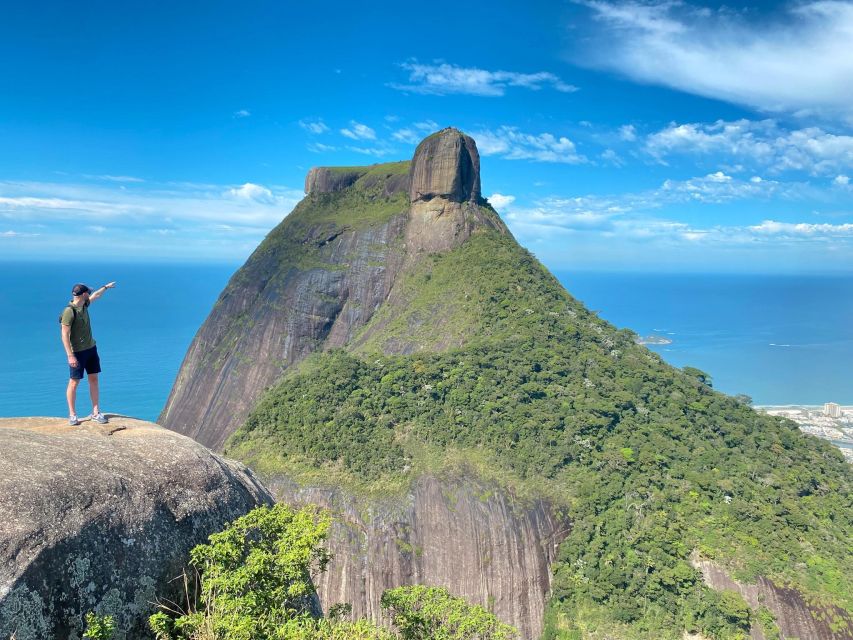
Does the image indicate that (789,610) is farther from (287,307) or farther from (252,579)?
(287,307)

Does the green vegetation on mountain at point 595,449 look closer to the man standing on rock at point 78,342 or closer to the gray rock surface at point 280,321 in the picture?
the gray rock surface at point 280,321

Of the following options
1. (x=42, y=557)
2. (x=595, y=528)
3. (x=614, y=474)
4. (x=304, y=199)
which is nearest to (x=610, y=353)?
(x=614, y=474)

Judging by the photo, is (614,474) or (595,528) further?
(614,474)

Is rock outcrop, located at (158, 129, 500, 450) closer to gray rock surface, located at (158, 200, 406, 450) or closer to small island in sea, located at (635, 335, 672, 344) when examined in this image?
gray rock surface, located at (158, 200, 406, 450)

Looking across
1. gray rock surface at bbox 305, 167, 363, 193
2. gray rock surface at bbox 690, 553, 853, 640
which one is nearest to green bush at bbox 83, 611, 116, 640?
gray rock surface at bbox 690, 553, 853, 640

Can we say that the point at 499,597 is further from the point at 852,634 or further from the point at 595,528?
the point at 852,634

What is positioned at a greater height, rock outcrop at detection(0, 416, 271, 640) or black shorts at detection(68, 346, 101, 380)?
black shorts at detection(68, 346, 101, 380)

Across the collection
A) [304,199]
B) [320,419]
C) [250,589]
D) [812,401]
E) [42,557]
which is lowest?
[812,401]
